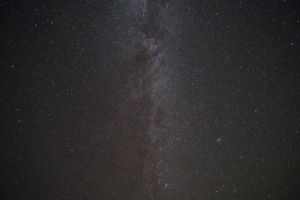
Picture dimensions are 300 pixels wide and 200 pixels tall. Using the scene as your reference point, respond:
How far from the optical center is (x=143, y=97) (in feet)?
2.56

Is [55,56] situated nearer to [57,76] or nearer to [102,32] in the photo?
[57,76]

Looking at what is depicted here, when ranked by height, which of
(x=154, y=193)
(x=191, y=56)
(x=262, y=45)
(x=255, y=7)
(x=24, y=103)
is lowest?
(x=154, y=193)

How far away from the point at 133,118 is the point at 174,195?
540 mm

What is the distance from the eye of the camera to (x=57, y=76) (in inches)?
30.1

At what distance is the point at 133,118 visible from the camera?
796 mm

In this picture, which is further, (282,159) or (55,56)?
(282,159)

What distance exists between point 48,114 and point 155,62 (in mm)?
631

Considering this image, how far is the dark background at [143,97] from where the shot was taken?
0.74 meters

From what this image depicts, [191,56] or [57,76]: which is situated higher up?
[191,56]

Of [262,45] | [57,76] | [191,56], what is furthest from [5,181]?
[262,45]

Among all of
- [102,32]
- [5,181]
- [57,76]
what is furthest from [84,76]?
[5,181]

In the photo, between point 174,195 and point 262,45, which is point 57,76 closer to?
point 174,195

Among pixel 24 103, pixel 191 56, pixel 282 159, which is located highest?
pixel 191 56

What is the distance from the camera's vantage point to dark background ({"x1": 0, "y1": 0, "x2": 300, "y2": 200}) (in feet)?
2.43
